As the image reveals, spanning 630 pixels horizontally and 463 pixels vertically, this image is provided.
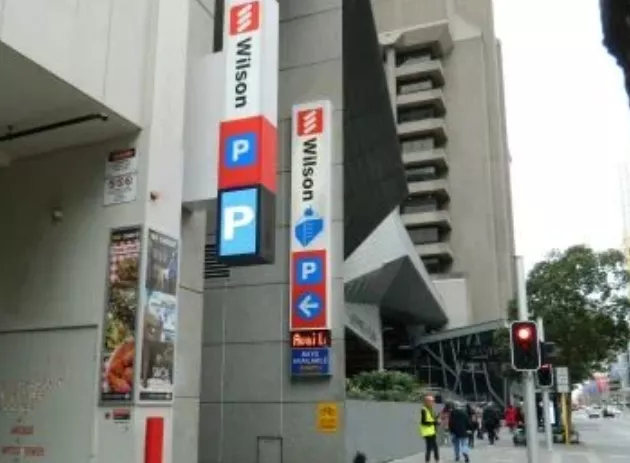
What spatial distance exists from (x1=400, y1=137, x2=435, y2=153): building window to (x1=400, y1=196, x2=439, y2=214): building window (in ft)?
16.4

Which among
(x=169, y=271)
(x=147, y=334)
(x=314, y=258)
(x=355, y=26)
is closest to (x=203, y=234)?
(x=169, y=271)

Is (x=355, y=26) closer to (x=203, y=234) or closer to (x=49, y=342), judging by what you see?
(x=203, y=234)

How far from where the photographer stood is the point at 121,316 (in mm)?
7793

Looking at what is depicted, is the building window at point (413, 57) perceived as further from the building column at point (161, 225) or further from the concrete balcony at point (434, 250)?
the building column at point (161, 225)

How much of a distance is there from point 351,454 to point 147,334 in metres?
9.20

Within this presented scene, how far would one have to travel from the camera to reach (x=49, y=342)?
816cm

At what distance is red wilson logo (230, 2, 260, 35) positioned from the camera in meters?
9.80

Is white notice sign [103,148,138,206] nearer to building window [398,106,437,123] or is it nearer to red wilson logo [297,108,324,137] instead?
red wilson logo [297,108,324,137]

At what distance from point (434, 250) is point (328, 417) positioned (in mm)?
59779

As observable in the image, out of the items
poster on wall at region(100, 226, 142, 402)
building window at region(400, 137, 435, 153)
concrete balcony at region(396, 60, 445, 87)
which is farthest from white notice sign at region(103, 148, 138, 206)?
concrete balcony at region(396, 60, 445, 87)

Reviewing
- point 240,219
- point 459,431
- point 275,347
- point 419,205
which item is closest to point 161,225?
point 240,219

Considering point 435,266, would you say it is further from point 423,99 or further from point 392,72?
point 392,72

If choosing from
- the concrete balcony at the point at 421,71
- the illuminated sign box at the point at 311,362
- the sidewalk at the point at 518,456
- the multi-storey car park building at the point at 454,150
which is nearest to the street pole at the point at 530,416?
the illuminated sign box at the point at 311,362

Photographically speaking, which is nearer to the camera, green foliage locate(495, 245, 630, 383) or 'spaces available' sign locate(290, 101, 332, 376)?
'spaces available' sign locate(290, 101, 332, 376)
